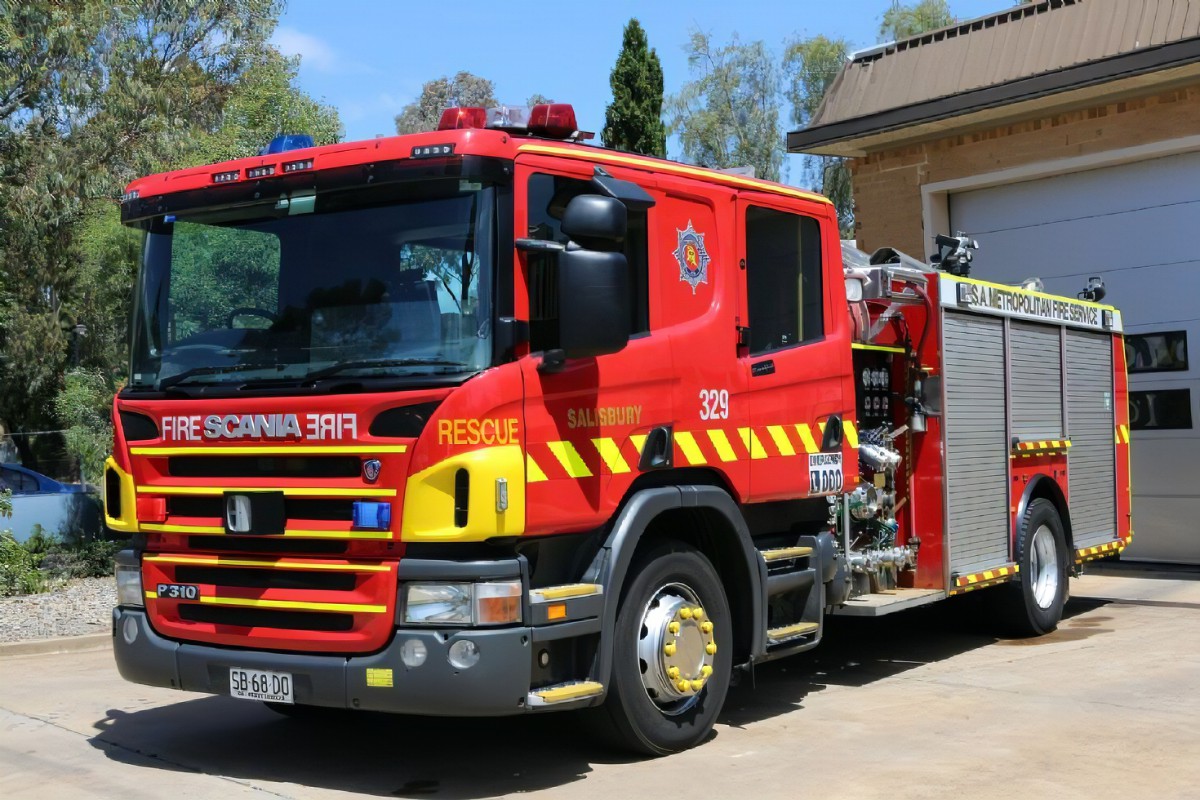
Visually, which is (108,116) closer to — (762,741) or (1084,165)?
(1084,165)

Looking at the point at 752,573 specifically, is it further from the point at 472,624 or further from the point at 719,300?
the point at 472,624

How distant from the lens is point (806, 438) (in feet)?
24.3

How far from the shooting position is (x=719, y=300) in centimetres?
682

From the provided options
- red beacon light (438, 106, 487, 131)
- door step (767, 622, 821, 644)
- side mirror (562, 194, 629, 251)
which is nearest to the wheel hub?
door step (767, 622, 821, 644)

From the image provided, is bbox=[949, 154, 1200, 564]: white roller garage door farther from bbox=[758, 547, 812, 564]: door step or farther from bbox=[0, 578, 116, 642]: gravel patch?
bbox=[0, 578, 116, 642]: gravel patch

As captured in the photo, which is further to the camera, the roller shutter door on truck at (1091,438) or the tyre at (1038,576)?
the roller shutter door on truck at (1091,438)

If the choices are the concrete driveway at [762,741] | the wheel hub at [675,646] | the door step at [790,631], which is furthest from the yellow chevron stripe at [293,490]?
the door step at [790,631]

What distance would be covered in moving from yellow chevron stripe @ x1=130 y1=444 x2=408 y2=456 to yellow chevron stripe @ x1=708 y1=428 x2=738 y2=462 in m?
1.81

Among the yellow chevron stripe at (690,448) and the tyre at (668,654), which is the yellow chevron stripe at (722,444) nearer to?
the yellow chevron stripe at (690,448)

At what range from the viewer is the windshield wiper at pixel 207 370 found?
19.8ft

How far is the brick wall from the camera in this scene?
13336mm

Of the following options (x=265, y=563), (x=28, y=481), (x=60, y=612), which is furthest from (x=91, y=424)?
(x=265, y=563)

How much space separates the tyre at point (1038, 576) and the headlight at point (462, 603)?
17.3 ft

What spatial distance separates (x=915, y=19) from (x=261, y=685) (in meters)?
35.5
